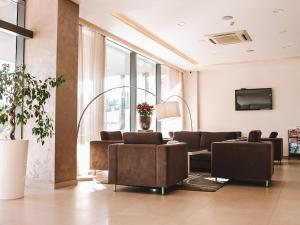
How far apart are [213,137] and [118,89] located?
2.65 metres

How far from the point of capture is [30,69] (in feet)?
16.9

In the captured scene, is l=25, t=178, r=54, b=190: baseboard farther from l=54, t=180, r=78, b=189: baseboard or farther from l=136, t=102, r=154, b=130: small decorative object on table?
l=136, t=102, r=154, b=130: small decorative object on table

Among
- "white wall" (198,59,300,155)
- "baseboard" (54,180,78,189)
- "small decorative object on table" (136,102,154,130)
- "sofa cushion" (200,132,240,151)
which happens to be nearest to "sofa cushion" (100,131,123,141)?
"small decorative object on table" (136,102,154,130)

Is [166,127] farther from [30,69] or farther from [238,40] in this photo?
[30,69]

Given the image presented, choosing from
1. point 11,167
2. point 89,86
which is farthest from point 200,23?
point 11,167

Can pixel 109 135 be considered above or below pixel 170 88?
below

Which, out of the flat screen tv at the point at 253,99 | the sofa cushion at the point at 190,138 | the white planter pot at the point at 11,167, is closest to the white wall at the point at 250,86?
the flat screen tv at the point at 253,99

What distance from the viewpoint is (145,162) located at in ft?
14.4

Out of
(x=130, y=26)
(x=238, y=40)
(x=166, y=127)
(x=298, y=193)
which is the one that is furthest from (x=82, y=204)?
(x=166, y=127)

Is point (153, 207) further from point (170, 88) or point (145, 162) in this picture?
point (170, 88)

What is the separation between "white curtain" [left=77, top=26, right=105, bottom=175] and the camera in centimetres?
641

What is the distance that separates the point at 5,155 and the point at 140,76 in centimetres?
610

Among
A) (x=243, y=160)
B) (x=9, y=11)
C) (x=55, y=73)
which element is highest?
(x=9, y=11)

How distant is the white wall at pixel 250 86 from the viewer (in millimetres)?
10172
